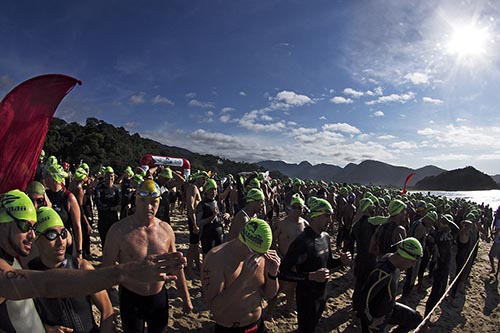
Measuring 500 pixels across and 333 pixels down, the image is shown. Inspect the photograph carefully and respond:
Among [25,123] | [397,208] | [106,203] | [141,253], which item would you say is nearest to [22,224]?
[141,253]

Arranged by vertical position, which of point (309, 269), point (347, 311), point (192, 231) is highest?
point (309, 269)

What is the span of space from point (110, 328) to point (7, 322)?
0.79 metres

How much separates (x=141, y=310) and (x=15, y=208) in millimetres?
1707

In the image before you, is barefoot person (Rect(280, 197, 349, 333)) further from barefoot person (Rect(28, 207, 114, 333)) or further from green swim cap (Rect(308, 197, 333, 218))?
barefoot person (Rect(28, 207, 114, 333))

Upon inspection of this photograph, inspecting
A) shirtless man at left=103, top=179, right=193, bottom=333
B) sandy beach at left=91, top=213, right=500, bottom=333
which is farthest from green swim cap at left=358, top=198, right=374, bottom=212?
shirtless man at left=103, top=179, right=193, bottom=333

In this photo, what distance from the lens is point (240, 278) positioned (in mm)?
2600

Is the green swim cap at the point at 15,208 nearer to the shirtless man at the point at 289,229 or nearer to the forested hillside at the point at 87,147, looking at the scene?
the shirtless man at the point at 289,229

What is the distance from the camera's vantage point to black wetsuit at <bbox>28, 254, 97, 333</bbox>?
1879mm

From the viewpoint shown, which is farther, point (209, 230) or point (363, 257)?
point (209, 230)

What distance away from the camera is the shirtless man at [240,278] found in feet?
8.21

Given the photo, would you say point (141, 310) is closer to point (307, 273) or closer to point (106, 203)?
point (307, 273)

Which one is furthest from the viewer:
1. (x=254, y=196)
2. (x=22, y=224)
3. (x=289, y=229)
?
(x=289, y=229)

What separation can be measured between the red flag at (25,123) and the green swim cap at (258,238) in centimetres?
341

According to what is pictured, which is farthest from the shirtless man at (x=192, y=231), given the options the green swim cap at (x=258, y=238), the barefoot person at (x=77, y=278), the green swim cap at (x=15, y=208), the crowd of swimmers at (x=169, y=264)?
the barefoot person at (x=77, y=278)
